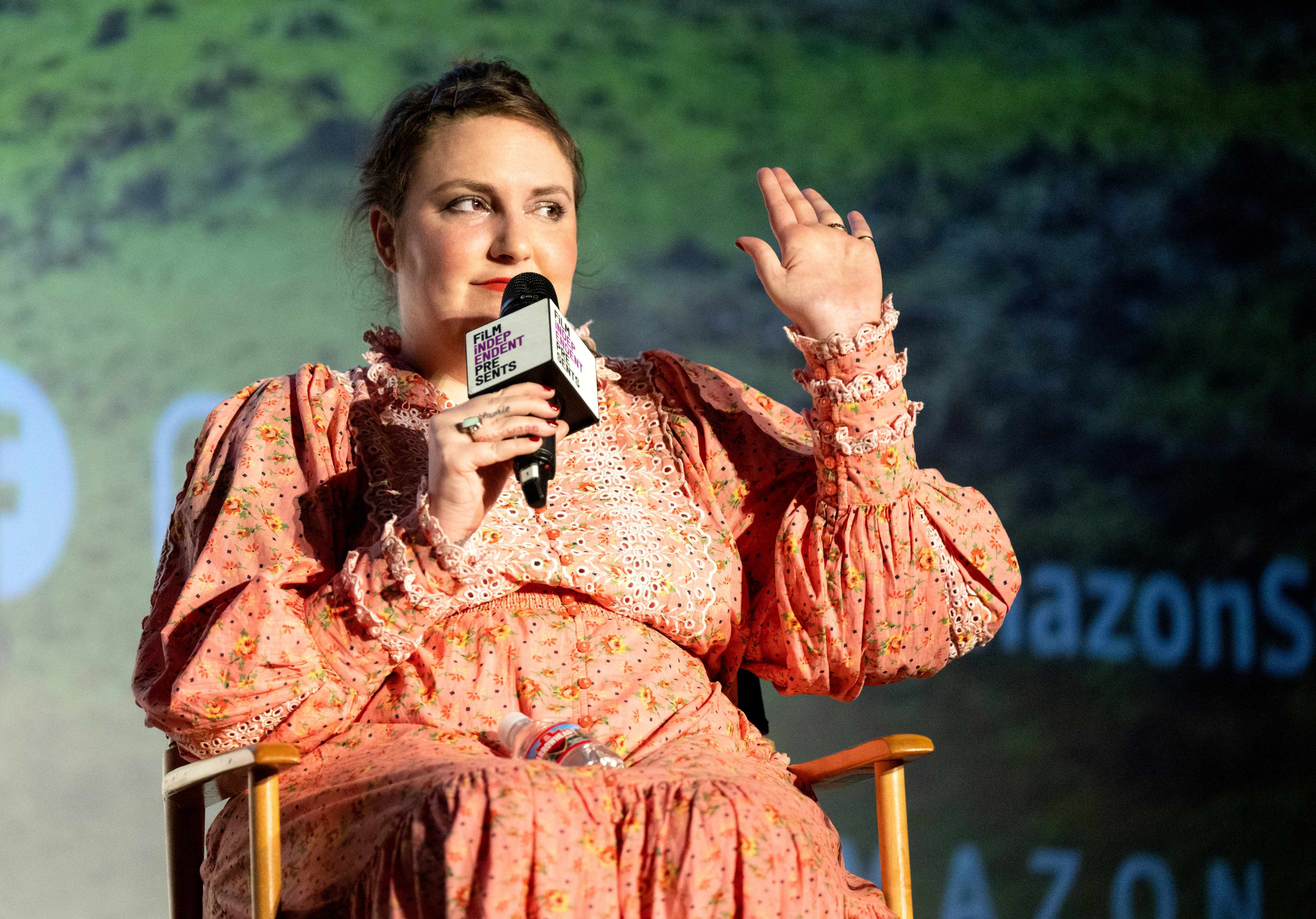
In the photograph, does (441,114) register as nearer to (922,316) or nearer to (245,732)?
(245,732)

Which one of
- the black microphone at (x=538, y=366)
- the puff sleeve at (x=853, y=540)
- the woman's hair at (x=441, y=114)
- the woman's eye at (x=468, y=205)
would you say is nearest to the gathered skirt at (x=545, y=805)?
the puff sleeve at (x=853, y=540)

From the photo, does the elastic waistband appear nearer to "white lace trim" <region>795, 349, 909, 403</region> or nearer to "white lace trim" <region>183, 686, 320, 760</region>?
"white lace trim" <region>183, 686, 320, 760</region>

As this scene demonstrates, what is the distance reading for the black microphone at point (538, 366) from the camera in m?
1.27

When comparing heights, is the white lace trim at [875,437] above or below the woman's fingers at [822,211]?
below

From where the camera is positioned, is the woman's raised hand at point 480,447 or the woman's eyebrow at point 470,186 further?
the woman's eyebrow at point 470,186

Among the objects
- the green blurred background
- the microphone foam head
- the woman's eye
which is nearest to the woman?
the woman's eye

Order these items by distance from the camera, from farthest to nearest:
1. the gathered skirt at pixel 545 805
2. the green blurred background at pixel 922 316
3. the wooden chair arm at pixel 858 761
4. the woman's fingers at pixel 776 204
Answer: the green blurred background at pixel 922 316, the woman's fingers at pixel 776 204, the wooden chair arm at pixel 858 761, the gathered skirt at pixel 545 805

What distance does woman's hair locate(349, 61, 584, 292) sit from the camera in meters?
1.72

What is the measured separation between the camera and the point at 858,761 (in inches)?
59.8

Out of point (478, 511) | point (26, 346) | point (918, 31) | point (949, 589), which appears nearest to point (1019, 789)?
point (949, 589)

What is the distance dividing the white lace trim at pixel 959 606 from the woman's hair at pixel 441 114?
68 cm

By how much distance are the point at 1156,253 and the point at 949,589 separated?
1710 millimetres

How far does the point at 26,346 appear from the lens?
2.53m

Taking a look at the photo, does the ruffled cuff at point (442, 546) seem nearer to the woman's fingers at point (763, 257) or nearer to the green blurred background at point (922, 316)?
the woman's fingers at point (763, 257)
